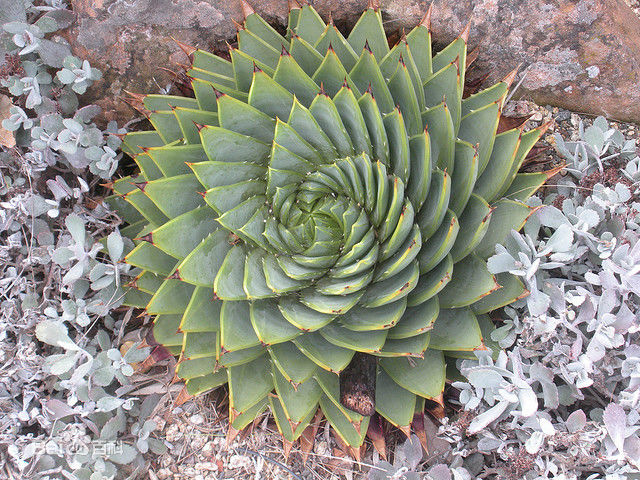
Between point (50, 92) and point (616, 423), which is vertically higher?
point (616, 423)

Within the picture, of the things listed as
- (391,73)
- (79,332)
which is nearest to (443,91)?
(391,73)

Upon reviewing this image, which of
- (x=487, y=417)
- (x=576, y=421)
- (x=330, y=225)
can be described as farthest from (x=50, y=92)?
(x=576, y=421)

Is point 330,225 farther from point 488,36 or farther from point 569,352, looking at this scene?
point 488,36

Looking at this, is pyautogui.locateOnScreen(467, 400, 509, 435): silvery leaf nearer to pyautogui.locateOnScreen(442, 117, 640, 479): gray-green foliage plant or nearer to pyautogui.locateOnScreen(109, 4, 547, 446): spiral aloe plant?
pyautogui.locateOnScreen(442, 117, 640, 479): gray-green foliage plant

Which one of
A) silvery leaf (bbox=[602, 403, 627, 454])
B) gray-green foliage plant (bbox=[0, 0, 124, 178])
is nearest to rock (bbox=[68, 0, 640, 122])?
gray-green foliage plant (bbox=[0, 0, 124, 178])

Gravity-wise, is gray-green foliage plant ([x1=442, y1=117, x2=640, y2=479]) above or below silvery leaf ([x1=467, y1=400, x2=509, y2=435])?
above

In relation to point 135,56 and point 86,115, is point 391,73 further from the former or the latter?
point 86,115
